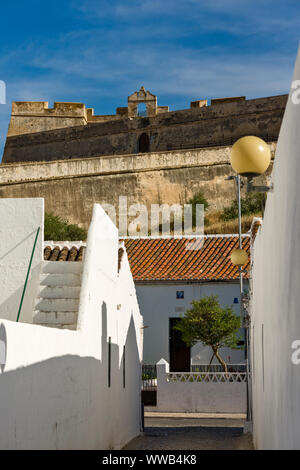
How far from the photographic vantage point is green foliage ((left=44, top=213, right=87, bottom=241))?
3480cm

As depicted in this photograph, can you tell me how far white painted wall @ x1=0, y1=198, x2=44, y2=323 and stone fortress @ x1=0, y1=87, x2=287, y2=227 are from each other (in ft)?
84.3

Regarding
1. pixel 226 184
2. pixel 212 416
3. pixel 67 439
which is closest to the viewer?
pixel 67 439

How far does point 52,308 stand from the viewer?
10125 millimetres

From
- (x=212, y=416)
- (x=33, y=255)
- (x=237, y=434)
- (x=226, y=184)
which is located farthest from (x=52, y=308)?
(x=226, y=184)

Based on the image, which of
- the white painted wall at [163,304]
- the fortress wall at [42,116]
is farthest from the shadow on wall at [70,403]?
the fortress wall at [42,116]

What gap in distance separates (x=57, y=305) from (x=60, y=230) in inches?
1007

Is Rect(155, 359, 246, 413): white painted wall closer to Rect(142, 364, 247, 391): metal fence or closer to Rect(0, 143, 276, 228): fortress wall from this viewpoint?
Rect(142, 364, 247, 391): metal fence

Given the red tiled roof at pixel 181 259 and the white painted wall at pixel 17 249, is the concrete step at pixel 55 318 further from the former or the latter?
the red tiled roof at pixel 181 259

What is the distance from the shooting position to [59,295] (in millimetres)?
10391

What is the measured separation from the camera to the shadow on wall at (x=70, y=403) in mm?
6008

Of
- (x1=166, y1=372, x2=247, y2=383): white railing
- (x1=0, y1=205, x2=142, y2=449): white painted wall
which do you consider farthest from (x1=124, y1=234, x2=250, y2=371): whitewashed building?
(x1=0, y1=205, x2=142, y2=449): white painted wall

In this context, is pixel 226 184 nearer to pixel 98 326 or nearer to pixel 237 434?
pixel 237 434

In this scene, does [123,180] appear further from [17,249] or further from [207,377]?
[17,249]

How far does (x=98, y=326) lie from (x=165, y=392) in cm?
1122
